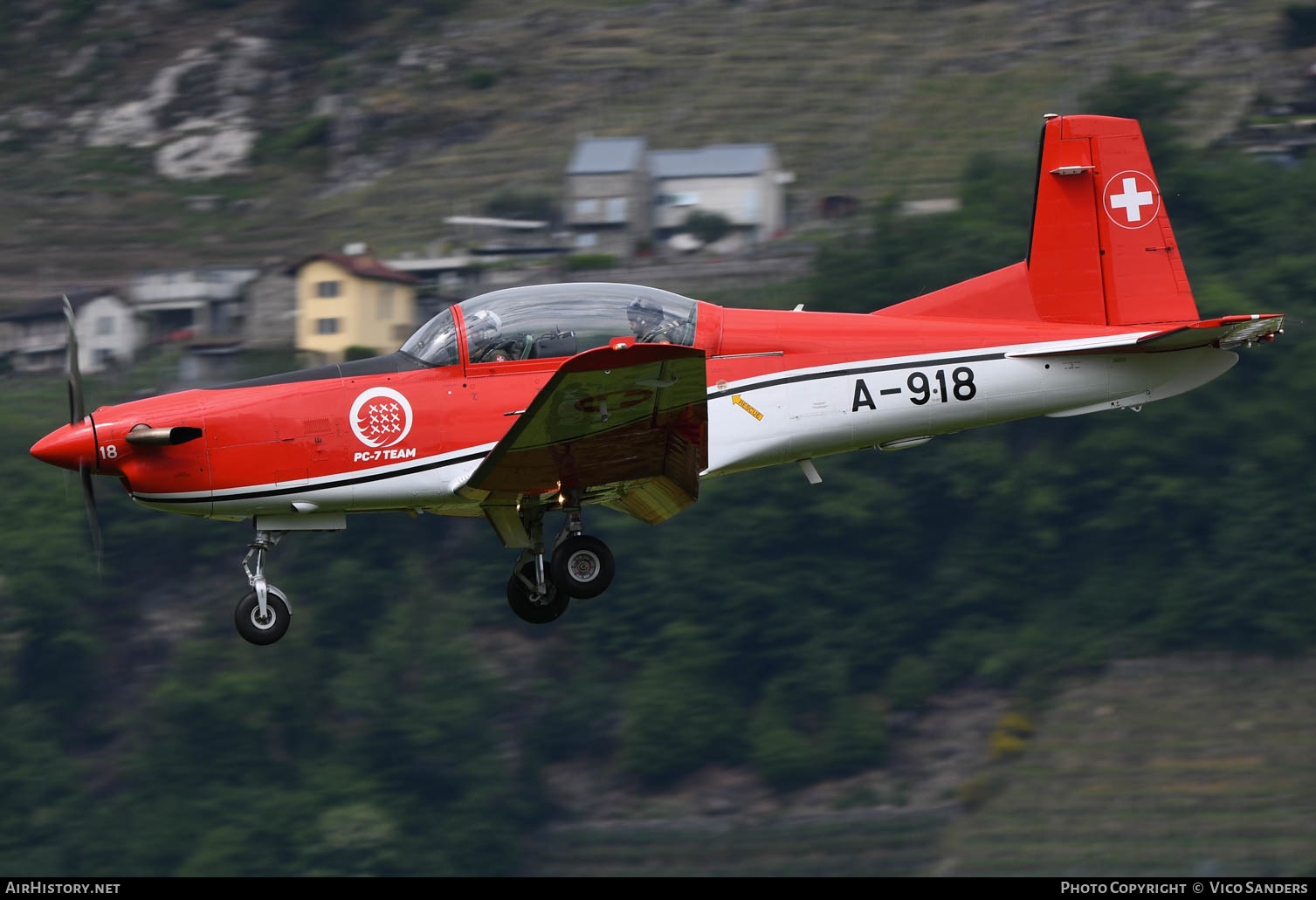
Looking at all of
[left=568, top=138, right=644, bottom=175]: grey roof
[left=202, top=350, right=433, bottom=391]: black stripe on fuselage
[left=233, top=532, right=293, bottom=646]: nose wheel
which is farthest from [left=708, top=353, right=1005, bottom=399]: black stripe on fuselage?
[left=568, top=138, right=644, bottom=175]: grey roof

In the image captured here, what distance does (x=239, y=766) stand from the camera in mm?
45312

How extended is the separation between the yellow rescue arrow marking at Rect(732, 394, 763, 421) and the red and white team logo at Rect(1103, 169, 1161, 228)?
3.63m

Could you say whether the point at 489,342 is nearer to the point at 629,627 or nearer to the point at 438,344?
the point at 438,344

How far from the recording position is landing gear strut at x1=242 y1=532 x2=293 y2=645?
1170 cm

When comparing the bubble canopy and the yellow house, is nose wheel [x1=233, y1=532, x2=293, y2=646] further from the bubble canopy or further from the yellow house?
the yellow house

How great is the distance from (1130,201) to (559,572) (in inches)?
223

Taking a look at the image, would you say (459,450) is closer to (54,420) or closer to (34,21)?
(54,420)

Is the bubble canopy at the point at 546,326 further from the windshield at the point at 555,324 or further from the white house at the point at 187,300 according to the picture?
the white house at the point at 187,300

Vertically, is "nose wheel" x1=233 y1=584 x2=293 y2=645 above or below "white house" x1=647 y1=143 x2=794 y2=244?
above

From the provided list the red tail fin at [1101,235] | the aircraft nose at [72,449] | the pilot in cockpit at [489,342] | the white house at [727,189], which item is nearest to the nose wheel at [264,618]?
the aircraft nose at [72,449]

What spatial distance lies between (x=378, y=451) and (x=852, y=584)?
128 ft

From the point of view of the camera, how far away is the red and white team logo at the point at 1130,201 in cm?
1359

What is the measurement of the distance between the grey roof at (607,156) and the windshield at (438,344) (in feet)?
201

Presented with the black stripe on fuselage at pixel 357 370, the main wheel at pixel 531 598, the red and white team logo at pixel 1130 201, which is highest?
the red and white team logo at pixel 1130 201
